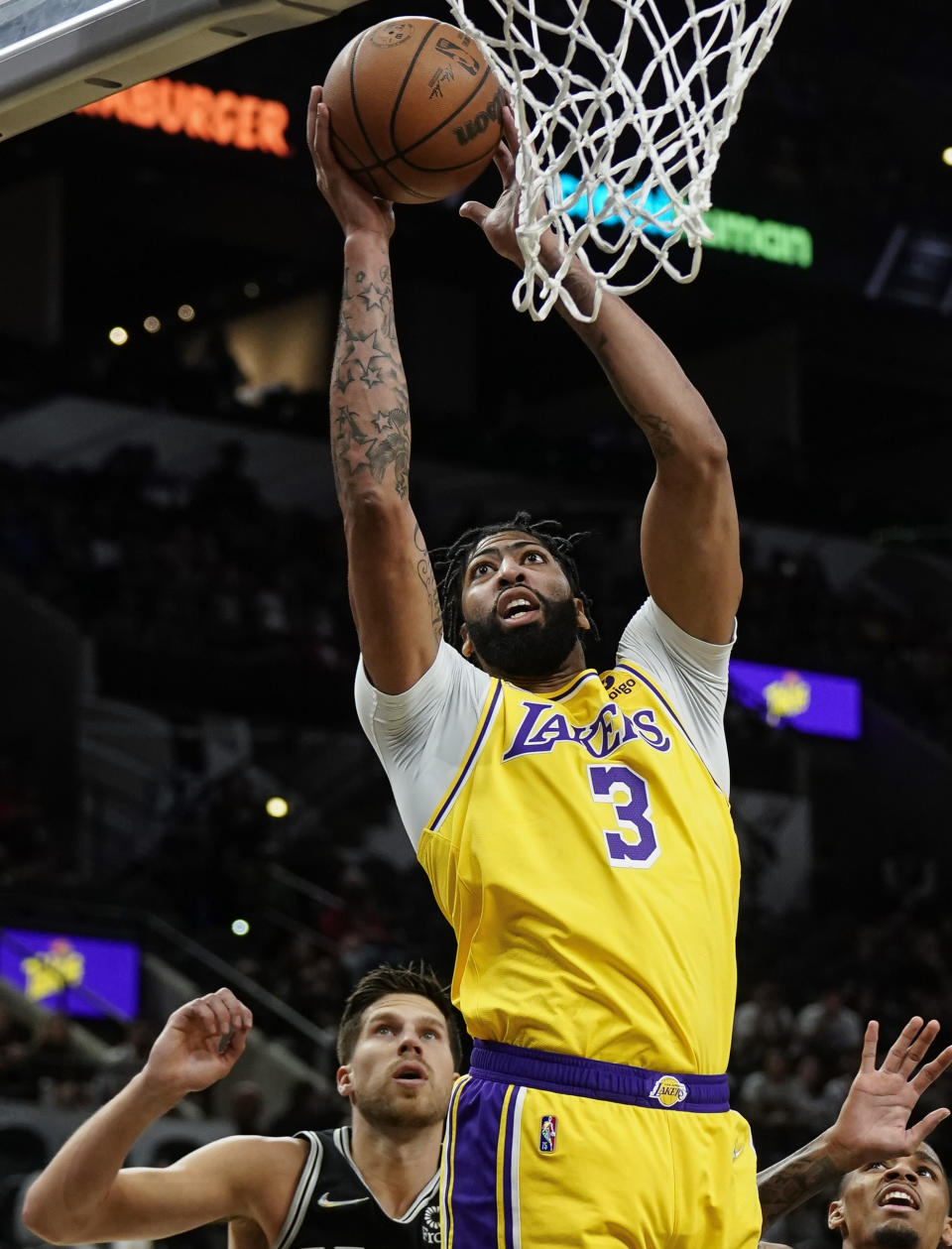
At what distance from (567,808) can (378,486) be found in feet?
1.87

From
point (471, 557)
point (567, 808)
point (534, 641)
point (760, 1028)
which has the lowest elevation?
point (567, 808)

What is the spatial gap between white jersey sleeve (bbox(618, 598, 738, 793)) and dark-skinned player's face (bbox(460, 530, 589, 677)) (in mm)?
121

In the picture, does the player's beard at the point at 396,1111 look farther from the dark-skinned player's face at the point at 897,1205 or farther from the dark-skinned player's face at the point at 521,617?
the dark-skinned player's face at the point at 521,617

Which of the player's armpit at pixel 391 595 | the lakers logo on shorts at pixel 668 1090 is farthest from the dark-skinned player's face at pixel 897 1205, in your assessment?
the player's armpit at pixel 391 595

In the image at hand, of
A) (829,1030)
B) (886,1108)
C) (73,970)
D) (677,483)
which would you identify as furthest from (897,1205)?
(73,970)

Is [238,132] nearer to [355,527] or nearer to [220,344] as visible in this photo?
[220,344]

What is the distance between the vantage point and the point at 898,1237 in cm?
389

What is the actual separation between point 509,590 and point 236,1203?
4.95 ft

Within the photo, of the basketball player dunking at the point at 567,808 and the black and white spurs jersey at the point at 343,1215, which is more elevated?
the basketball player dunking at the point at 567,808

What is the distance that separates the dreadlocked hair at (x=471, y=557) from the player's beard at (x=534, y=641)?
0.42 ft

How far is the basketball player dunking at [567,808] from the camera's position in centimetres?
275

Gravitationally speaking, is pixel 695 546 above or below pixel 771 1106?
below

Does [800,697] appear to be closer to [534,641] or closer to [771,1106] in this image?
[771,1106]

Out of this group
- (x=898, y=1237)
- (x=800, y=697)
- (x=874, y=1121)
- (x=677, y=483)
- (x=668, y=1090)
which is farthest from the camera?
(x=800, y=697)
